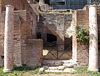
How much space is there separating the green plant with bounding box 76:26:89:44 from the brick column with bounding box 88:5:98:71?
266 mm

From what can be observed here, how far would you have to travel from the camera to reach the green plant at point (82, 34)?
6.08 meters

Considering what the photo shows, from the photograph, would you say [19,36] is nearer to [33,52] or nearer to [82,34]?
[33,52]

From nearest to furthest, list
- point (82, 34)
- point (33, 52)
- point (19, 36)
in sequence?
1. point (82, 34)
2. point (19, 36)
3. point (33, 52)

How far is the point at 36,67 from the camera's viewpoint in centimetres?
645

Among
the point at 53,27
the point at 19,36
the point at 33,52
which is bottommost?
the point at 33,52

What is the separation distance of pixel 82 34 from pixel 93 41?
71cm

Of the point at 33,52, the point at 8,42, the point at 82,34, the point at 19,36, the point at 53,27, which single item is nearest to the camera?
the point at 8,42

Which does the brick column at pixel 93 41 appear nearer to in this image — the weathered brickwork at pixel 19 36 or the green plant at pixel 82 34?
the green plant at pixel 82 34

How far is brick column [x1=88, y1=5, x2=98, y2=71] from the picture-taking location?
18.9 feet

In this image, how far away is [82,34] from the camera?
240 inches

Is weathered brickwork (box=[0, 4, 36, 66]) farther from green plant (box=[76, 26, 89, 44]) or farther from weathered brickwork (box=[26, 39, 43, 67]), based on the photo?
green plant (box=[76, 26, 89, 44])

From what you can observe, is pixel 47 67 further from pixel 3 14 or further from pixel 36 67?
pixel 3 14

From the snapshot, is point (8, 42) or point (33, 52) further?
point (33, 52)

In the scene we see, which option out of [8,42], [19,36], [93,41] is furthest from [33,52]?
[93,41]
